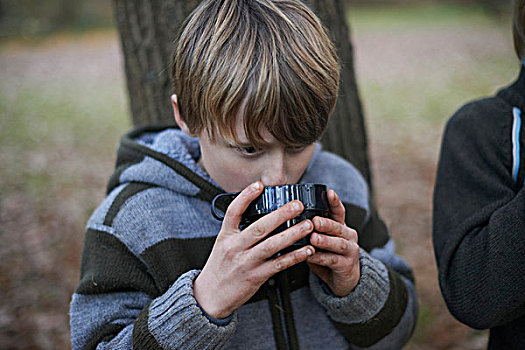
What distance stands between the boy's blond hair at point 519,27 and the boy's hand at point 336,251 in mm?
1038

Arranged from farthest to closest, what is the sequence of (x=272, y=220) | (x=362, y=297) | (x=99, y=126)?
(x=99, y=126), (x=362, y=297), (x=272, y=220)

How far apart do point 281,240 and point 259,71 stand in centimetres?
52

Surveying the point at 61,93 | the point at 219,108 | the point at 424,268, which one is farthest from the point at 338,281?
the point at 61,93

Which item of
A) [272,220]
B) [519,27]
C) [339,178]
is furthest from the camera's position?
[339,178]

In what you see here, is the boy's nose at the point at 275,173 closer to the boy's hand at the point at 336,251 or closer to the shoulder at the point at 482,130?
the boy's hand at the point at 336,251

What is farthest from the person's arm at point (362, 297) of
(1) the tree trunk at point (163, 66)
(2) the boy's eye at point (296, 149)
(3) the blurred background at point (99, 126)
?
(3) the blurred background at point (99, 126)

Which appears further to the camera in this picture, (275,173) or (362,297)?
(362,297)

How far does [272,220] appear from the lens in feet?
4.57

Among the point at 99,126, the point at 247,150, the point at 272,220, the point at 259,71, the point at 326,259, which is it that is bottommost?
the point at 99,126

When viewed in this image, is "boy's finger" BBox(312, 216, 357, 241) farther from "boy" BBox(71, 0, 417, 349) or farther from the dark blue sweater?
the dark blue sweater

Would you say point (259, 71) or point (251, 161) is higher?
point (259, 71)

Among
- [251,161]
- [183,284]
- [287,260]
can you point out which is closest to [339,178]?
[251,161]

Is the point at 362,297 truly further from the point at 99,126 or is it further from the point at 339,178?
the point at 99,126

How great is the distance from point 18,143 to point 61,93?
397cm
